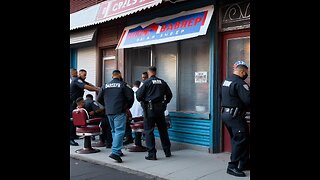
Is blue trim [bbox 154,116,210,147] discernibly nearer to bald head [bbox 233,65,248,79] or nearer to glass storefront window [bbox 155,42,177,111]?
glass storefront window [bbox 155,42,177,111]

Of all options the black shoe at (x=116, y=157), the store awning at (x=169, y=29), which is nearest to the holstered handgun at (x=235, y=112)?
the store awning at (x=169, y=29)

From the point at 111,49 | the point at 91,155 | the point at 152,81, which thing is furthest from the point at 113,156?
the point at 111,49

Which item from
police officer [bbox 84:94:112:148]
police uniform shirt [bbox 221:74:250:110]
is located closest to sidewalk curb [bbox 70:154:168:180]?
police officer [bbox 84:94:112:148]

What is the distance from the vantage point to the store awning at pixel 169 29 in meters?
7.31

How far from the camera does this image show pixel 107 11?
31.5ft

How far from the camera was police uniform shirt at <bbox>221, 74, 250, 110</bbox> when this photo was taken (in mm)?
5508

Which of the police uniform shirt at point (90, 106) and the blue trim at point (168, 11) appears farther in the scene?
the police uniform shirt at point (90, 106)

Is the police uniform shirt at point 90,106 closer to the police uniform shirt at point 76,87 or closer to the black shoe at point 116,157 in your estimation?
the police uniform shirt at point 76,87

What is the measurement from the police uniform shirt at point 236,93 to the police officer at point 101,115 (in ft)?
11.6

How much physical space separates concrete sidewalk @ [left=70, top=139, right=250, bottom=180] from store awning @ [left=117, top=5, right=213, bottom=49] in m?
2.57

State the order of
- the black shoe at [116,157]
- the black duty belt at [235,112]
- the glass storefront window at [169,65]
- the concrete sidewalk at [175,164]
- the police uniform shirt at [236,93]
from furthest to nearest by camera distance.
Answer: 1. the glass storefront window at [169,65]
2. the black shoe at [116,157]
3. the concrete sidewalk at [175,164]
4. the black duty belt at [235,112]
5. the police uniform shirt at [236,93]

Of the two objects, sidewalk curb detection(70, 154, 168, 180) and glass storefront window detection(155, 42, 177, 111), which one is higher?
glass storefront window detection(155, 42, 177, 111)

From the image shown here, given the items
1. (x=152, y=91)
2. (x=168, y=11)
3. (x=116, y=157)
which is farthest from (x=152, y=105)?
(x=168, y=11)
